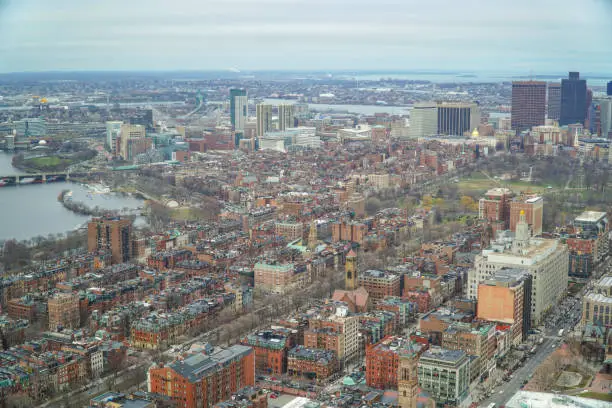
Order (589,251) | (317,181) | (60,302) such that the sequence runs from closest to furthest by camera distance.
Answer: (60,302)
(589,251)
(317,181)

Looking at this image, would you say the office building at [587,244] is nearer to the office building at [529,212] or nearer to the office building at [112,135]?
the office building at [529,212]

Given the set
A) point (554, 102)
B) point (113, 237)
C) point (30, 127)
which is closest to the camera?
point (113, 237)

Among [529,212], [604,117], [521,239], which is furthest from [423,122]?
[521,239]

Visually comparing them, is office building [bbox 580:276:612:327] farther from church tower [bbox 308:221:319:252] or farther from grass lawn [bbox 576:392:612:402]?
church tower [bbox 308:221:319:252]

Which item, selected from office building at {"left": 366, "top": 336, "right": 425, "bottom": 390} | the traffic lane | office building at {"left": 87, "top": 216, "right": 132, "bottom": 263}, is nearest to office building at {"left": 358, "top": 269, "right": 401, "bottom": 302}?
the traffic lane

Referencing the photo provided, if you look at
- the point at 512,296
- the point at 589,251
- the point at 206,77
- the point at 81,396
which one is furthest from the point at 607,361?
the point at 206,77

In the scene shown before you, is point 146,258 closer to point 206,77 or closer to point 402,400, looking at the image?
point 402,400

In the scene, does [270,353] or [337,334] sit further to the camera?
[337,334]

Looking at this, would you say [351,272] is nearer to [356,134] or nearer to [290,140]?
[290,140]
